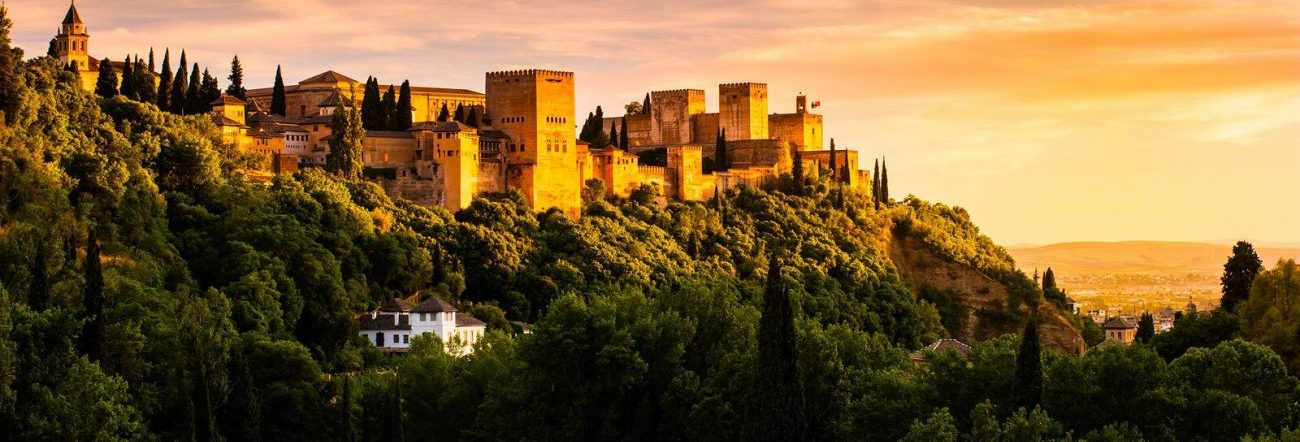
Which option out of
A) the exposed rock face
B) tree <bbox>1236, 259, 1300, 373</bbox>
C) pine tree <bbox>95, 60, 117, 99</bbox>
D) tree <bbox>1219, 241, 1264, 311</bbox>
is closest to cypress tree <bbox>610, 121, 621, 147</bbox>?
the exposed rock face

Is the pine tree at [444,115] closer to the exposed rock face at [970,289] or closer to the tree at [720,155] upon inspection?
the tree at [720,155]

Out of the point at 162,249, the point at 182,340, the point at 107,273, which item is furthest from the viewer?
the point at 162,249

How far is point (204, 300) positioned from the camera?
2643 inches

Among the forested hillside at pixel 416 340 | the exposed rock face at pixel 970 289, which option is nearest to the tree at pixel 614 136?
the forested hillside at pixel 416 340

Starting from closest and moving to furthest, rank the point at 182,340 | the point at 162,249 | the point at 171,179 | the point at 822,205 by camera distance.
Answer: the point at 182,340 < the point at 162,249 < the point at 171,179 < the point at 822,205

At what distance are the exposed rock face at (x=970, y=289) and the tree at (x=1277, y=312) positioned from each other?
131 ft

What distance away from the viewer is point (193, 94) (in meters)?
89.9

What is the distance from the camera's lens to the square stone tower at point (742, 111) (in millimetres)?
117125

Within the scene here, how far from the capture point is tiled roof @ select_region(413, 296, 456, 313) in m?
75.3

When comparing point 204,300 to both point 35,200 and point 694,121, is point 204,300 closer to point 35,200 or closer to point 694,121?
point 35,200

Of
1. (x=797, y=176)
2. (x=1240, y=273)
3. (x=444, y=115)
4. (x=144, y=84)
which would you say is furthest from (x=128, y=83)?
(x=1240, y=273)

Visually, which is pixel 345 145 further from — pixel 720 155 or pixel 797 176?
pixel 797 176

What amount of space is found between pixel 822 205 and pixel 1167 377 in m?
63.3

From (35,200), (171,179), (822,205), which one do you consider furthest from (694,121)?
(35,200)
